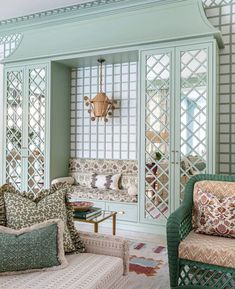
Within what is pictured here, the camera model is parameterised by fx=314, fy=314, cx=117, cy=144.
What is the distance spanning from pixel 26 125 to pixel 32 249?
10.4 ft

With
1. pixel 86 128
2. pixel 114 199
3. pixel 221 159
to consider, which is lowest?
pixel 114 199

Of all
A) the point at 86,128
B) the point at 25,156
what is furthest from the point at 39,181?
the point at 86,128

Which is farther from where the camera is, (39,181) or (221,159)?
(39,181)

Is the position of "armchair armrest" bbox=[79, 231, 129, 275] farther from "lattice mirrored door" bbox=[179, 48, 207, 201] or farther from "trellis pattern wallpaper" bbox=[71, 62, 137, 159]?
"trellis pattern wallpaper" bbox=[71, 62, 137, 159]

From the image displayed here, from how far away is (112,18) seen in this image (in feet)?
13.2

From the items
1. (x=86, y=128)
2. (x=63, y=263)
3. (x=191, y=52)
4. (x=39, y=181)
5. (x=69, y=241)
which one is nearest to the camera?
(x=63, y=263)

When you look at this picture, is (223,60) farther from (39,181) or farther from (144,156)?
(39,181)

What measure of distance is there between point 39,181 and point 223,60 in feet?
9.79

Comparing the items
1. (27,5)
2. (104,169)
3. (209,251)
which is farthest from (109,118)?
A: (209,251)

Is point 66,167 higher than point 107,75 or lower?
lower

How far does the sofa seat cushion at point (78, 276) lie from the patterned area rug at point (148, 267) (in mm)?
607

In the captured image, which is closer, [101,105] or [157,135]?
[157,135]

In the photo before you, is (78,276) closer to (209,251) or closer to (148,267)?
(209,251)

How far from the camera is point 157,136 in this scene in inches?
148
